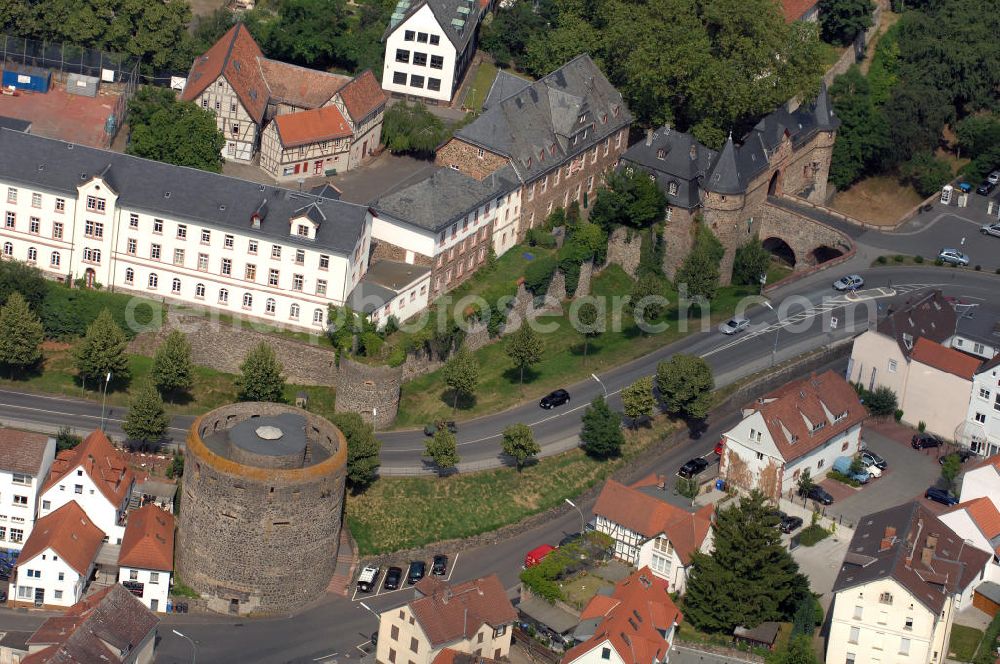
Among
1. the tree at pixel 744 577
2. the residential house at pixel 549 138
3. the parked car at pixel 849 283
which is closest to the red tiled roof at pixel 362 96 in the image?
the residential house at pixel 549 138

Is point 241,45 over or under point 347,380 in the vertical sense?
over

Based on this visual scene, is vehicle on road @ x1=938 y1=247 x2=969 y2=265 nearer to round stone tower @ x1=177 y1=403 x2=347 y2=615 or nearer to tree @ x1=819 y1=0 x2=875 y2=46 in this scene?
tree @ x1=819 y1=0 x2=875 y2=46

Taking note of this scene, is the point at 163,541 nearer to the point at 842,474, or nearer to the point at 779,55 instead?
the point at 842,474

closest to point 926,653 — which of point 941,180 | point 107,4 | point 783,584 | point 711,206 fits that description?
point 783,584

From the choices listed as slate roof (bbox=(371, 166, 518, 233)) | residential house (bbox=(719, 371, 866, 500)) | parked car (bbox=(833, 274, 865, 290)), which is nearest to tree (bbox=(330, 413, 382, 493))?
slate roof (bbox=(371, 166, 518, 233))

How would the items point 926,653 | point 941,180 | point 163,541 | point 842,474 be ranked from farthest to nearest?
point 941,180, point 842,474, point 163,541, point 926,653

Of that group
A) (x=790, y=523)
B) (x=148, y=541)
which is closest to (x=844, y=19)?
(x=790, y=523)

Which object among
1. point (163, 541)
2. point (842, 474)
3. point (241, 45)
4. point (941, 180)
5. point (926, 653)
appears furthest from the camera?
point (941, 180)

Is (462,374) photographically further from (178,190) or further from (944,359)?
(944,359)
